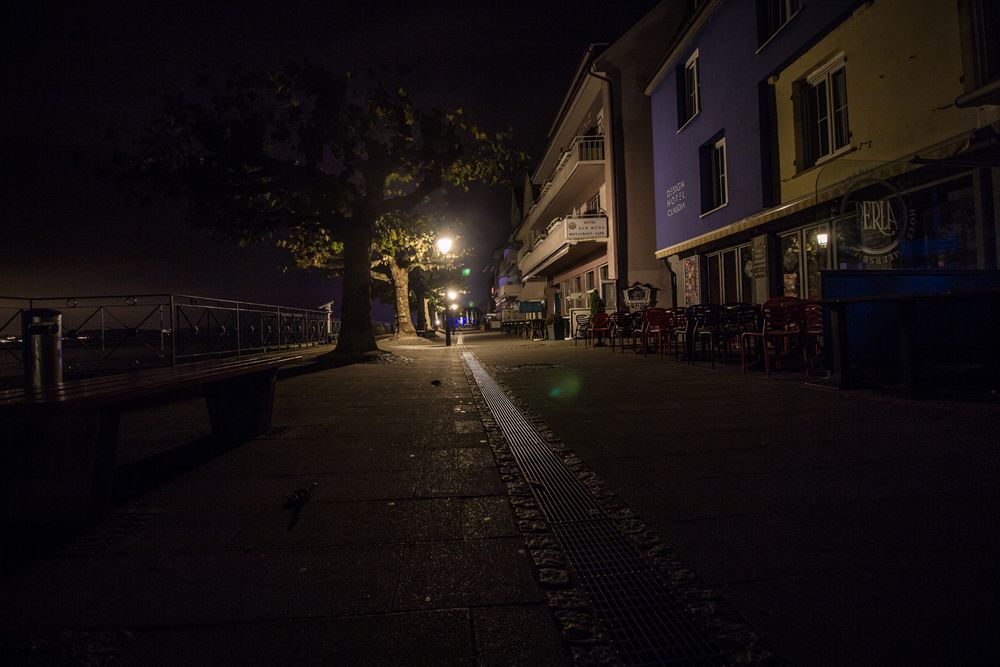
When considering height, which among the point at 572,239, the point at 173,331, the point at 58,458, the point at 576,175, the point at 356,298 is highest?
the point at 576,175

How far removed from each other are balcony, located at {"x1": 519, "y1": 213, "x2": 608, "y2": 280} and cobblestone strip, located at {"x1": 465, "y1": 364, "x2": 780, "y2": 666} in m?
16.4

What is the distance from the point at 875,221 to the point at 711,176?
253 inches

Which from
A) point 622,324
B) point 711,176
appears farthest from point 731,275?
point 622,324

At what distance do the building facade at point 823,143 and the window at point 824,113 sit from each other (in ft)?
0.09

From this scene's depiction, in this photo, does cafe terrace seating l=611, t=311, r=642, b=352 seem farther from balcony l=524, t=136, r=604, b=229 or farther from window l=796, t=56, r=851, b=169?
balcony l=524, t=136, r=604, b=229

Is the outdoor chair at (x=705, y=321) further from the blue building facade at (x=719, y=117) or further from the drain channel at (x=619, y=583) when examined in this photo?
the drain channel at (x=619, y=583)

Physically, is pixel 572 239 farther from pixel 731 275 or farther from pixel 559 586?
pixel 559 586

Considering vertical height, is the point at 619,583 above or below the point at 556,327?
below

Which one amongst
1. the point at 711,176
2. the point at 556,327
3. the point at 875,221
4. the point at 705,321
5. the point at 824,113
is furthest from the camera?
the point at 556,327

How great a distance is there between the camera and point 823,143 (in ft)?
33.2

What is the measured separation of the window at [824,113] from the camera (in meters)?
9.44

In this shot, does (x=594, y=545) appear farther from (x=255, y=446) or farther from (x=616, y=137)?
(x=616, y=137)

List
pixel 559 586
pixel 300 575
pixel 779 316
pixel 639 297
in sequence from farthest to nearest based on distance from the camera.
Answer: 1. pixel 639 297
2. pixel 779 316
3. pixel 300 575
4. pixel 559 586

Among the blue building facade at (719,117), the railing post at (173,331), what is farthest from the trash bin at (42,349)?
the blue building facade at (719,117)
